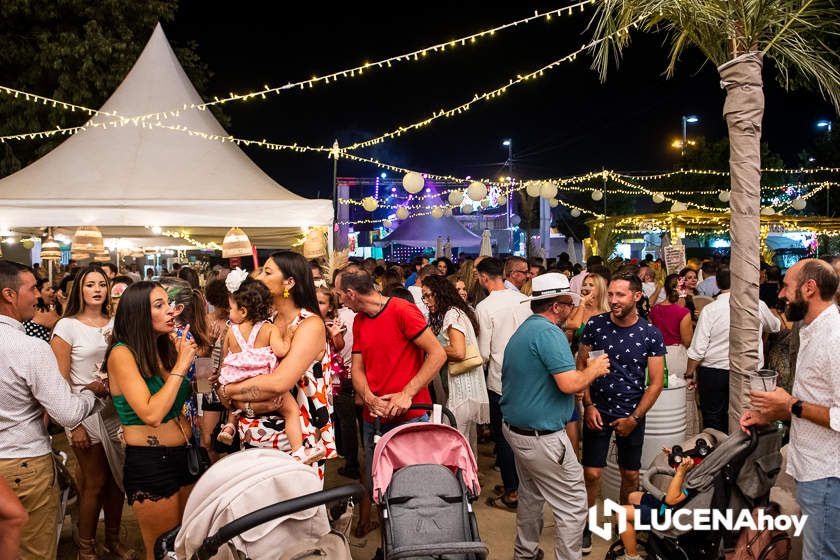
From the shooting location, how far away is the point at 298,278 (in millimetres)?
3322

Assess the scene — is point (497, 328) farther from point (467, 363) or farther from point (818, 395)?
point (818, 395)

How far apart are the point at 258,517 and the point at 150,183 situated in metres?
7.38

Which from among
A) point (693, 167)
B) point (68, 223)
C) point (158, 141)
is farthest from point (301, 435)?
point (693, 167)

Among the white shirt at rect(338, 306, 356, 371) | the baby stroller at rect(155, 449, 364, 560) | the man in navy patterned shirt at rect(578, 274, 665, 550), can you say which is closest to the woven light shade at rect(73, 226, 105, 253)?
the white shirt at rect(338, 306, 356, 371)

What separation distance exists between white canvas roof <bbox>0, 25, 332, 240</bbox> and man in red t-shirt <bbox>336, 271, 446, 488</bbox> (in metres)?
4.46

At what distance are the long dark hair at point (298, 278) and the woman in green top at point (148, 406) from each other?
60 centimetres

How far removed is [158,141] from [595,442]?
303 inches

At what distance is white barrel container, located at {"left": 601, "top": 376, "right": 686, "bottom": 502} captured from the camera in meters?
4.72

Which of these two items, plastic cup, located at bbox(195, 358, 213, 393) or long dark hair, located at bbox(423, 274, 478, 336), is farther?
long dark hair, located at bbox(423, 274, 478, 336)

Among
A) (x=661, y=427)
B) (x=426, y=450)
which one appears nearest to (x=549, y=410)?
(x=426, y=450)

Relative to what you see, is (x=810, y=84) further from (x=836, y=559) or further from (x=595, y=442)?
(x=836, y=559)

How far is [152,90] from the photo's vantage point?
9.86 metres

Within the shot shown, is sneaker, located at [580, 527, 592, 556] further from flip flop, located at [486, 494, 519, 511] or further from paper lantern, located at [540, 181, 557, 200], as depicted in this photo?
paper lantern, located at [540, 181, 557, 200]

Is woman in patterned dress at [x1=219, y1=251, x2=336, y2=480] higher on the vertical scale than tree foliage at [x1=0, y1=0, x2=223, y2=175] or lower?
lower
